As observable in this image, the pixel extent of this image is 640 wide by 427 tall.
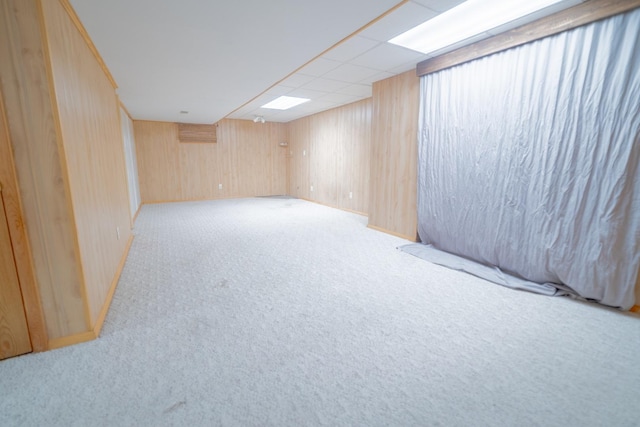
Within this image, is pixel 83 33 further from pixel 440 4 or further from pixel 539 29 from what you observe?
pixel 539 29

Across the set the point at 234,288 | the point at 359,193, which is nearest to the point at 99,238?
the point at 234,288

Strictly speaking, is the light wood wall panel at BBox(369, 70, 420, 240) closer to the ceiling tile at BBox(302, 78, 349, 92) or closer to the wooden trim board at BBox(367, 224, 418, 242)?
the wooden trim board at BBox(367, 224, 418, 242)

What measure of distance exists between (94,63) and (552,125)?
4404mm

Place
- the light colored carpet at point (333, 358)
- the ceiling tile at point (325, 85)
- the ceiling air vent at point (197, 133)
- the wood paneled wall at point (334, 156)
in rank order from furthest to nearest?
the ceiling air vent at point (197, 133), the wood paneled wall at point (334, 156), the ceiling tile at point (325, 85), the light colored carpet at point (333, 358)

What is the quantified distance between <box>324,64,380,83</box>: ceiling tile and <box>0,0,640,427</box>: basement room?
1.8 inches

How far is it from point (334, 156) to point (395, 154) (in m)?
2.76

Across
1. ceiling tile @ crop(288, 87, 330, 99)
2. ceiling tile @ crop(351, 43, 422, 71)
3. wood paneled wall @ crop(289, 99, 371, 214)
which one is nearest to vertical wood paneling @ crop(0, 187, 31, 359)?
ceiling tile @ crop(351, 43, 422, 71)

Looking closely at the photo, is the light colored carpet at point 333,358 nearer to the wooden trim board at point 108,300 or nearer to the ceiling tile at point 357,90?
the wooden trim board at point 108,300

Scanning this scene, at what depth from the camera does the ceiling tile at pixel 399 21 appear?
222cm

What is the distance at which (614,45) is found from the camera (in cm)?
202

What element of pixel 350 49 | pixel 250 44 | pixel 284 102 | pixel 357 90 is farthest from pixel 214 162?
pixel 350 49

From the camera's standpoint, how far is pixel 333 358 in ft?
5.36

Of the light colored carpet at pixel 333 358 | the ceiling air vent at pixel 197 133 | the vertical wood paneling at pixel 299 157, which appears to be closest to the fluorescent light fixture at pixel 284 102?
the vertical wood paneling at pixel 299 157

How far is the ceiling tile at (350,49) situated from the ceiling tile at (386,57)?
0.11 m
